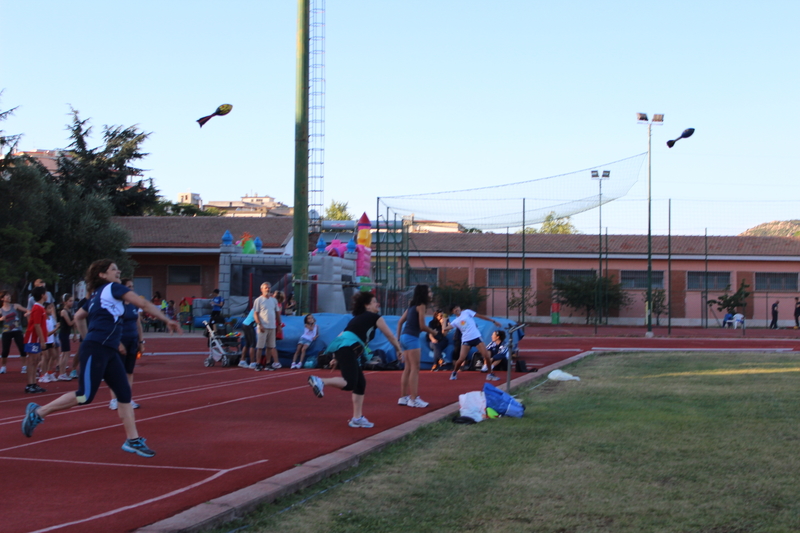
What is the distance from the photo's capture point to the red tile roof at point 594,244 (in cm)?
4484

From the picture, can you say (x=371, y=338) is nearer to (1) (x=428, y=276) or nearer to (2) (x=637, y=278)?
(1) (x=428, y=276)

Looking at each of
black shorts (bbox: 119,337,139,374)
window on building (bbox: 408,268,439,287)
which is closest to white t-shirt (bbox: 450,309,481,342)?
black shorts (bbox: 119,337,139,374)

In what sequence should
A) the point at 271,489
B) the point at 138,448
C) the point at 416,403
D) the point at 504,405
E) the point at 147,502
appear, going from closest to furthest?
1. the point at 147,502
2. the point at 271,489
3. the point at 138,448
4. the point at 504,405
5. the point at 416,403

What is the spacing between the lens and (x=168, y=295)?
131ft

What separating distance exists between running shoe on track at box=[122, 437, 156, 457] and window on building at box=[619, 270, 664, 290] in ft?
130

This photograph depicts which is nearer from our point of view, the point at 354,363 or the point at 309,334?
the point at 354,363

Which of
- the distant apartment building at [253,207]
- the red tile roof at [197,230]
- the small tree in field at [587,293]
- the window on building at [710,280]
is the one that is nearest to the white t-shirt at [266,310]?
the red tile roof at [197,230]

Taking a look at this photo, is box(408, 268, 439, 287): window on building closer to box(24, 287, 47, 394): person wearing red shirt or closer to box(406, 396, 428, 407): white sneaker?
box(24, 287, 47, 394): person wearing red shirt

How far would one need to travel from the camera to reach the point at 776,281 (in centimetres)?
4416

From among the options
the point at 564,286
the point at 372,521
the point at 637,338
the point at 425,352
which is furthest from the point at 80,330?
the point at 564,286

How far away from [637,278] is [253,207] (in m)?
91.0

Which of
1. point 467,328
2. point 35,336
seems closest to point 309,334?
point 467,328

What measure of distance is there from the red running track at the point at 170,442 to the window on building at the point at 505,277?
2903 cm

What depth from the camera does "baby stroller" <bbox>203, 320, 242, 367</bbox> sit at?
57.3ft
